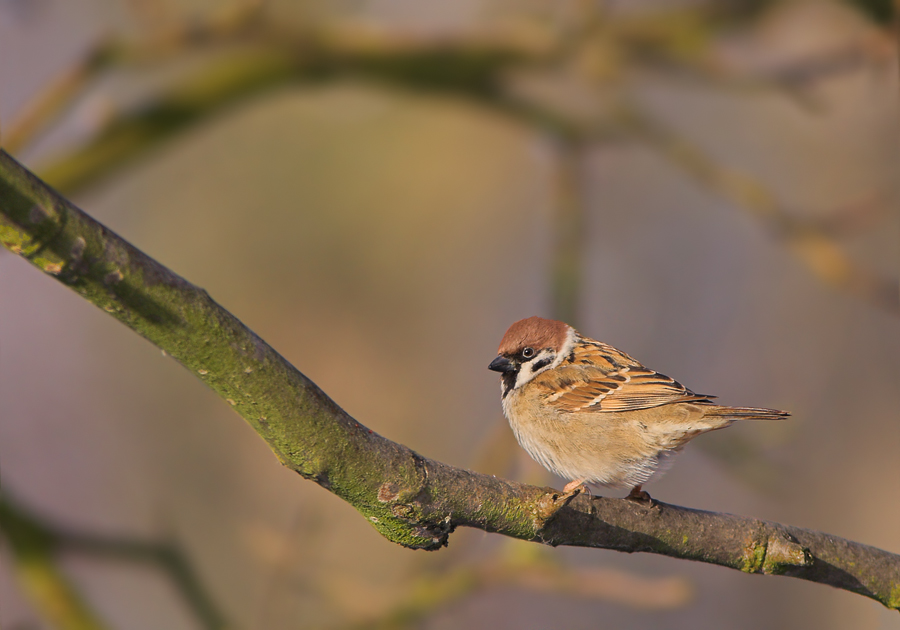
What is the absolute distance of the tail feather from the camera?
282 cm

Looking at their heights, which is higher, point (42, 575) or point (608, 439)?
point (608, 439)

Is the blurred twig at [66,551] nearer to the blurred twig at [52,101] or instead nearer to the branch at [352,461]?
the blurred twig at [52,101]

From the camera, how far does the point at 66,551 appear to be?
3750 millimetres

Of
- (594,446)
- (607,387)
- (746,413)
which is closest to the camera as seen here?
(746,413)

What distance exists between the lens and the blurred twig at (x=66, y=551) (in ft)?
11.9

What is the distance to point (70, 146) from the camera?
4355 millimetres

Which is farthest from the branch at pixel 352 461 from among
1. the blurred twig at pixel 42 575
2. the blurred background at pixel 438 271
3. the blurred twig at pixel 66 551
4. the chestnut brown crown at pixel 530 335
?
the blurred twig at pixel 42 575

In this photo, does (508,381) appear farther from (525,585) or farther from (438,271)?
(438,271)

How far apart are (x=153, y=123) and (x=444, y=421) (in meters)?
4.07

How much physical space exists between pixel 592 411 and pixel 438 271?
16.8 ft

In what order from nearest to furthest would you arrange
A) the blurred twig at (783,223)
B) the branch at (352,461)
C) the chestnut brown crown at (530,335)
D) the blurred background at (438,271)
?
the branch at (352,461) < the chestnut brown crown at (530,335) < the blurred background at (438,271) < the blurred twig at (783,223)

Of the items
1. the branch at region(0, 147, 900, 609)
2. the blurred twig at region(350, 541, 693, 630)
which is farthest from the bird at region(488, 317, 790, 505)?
the branch at region(0, 147, 900, 609)

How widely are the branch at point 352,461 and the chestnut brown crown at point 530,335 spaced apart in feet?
4.48

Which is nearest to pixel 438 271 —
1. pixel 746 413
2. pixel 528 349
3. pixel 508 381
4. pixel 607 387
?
pixel 508 381
